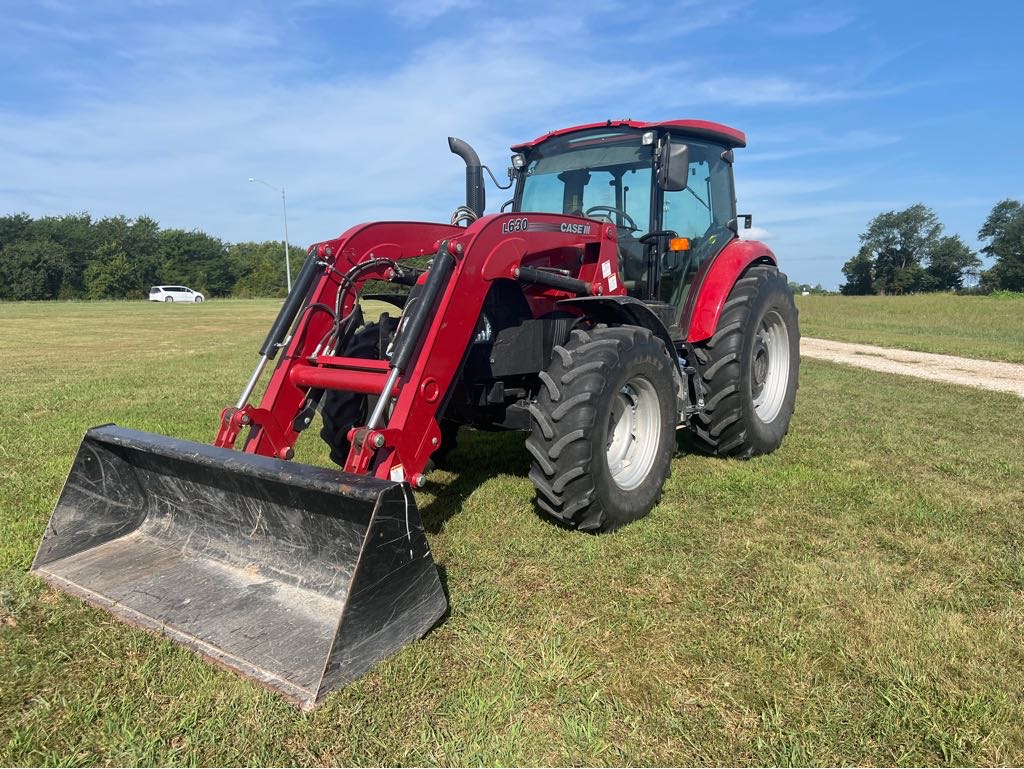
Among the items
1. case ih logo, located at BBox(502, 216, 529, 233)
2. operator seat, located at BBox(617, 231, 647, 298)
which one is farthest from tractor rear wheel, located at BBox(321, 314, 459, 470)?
operator seat, located at BBox(617, 231, 647, 298)

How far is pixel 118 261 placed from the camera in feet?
220

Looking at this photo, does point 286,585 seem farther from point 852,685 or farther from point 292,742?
point 852,685

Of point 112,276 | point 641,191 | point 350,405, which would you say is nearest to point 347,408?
point 350,405

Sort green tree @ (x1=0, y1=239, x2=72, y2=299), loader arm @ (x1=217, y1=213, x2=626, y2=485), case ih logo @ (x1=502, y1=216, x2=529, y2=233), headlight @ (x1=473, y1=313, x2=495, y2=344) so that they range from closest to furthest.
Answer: loader arm @ (x1=217, y1=213, x2=626, y2=485), case ih logo @ (x1=502, y1=216, x2=529, y2=233), headlight @ (x1=473, y1=313, x2=495, y2=344), green tree @ (x1=0, y1=239, x2=72, y2=299)

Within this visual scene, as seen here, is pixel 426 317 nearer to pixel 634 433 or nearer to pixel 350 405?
pixel 350 405

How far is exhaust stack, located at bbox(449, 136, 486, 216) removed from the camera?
Answer: 5277 mm

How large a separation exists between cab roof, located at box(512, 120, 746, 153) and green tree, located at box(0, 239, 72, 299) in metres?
73.5

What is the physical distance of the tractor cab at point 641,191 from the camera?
16.9 ft

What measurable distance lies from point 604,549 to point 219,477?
200 centimetres

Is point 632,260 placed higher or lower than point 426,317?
higher

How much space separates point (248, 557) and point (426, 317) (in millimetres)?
1413

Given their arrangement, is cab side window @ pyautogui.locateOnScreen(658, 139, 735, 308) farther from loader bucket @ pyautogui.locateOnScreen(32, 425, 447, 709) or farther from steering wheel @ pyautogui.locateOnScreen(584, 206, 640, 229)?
loader bucket @ pyautogui.locateOnScreen(32, 425, 447, 709)

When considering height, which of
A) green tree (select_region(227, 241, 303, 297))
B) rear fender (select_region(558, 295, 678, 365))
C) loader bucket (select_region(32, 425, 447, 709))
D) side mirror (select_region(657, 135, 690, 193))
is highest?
green tree (select_region(227, 241, 303, 297))

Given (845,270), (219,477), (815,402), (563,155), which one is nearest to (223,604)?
(219,477)
